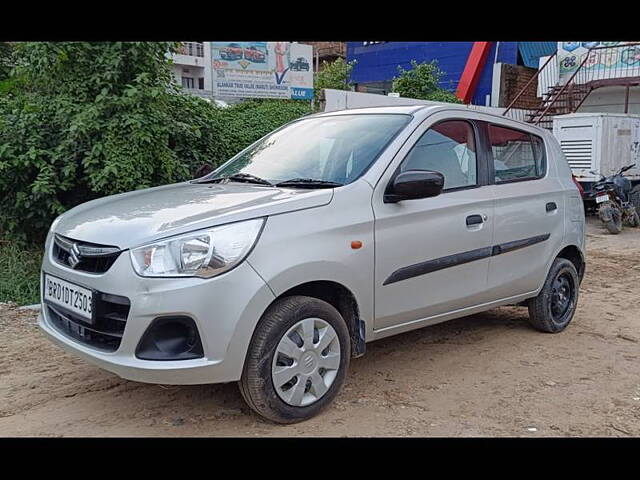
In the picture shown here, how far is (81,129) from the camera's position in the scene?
6.41 m

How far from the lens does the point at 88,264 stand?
3320 millimetres

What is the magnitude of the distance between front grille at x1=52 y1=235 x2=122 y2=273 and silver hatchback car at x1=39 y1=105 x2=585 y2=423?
12 millimetres

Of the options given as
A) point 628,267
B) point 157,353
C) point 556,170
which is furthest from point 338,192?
point 628,267

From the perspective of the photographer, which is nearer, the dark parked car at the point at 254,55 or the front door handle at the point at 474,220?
the front door handle at the point at 474,220

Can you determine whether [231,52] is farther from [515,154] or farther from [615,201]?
[515,154]

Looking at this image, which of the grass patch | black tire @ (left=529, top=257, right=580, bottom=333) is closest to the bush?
the grass patch

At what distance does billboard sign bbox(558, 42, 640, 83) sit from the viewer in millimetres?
16209

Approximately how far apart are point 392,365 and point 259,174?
1681mm

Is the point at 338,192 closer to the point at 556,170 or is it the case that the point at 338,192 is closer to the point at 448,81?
the point at 556,170

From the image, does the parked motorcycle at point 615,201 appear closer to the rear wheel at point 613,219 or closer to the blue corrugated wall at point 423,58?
the rear wheel at point 613,219

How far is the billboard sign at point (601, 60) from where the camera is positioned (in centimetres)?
1621

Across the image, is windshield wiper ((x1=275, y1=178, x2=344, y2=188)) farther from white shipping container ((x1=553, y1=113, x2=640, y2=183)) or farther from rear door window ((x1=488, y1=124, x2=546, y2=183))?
white shipping container ((x1=553, y1=113, x2=640, y2=183))

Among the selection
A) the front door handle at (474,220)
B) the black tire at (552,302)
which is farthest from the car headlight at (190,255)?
the black tire at (552,302)

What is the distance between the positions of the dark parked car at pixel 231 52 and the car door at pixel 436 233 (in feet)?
49.1
